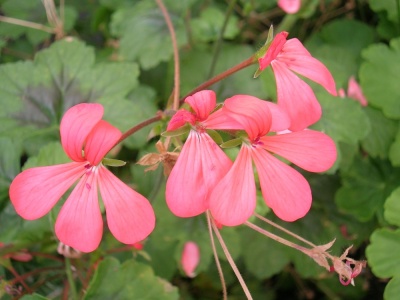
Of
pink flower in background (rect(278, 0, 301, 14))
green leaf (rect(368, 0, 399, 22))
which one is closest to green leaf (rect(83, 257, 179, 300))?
pink flower in background (rect(278, 0, 301, 14))

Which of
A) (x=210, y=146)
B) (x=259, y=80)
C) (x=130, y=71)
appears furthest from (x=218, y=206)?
(x=259, y=80)

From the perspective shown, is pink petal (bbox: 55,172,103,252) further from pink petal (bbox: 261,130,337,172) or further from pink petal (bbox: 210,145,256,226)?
pink petal (bbox: 261,130,337,172)

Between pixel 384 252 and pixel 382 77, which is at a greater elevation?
pixel 382 77

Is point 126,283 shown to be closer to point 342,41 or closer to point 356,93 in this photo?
point 356,93

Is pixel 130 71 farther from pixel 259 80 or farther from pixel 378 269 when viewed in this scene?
pixel 378 269

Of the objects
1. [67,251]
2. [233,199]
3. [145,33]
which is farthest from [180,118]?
[145,33]
